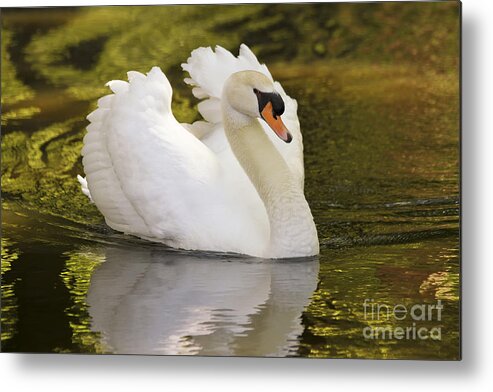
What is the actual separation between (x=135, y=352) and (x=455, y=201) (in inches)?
50.5

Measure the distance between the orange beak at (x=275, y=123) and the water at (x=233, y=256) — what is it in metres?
0.33

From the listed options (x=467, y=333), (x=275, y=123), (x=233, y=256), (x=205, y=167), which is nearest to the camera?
(x=467, y=333)

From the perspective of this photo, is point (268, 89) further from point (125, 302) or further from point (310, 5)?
point (125, 302)

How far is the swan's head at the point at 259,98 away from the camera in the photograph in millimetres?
7711

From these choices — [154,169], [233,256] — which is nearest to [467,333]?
[233,256]

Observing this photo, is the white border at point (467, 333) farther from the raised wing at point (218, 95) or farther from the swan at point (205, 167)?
the raised wing at point (218, 95)

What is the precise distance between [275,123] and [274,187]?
1.09 ft

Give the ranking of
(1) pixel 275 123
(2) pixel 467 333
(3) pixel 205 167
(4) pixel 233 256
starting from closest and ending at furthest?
(2) pixel 467 333
(1) pixel 275 123
(4) pixel 233 256
(3) pixel 205 167

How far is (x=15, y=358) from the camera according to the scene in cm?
781

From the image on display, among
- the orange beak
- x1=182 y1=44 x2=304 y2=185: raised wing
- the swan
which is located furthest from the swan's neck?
the orange beak

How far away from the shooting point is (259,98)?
777 cm

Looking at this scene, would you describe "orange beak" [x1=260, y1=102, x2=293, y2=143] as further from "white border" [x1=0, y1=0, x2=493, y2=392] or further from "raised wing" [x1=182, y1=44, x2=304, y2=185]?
"white border" [x1=0, y1=0, x2=493, y2=392]

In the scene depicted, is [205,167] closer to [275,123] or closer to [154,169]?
[154,169]

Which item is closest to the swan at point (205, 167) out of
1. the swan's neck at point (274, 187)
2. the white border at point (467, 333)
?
the swan's neck at point (274, 187)
